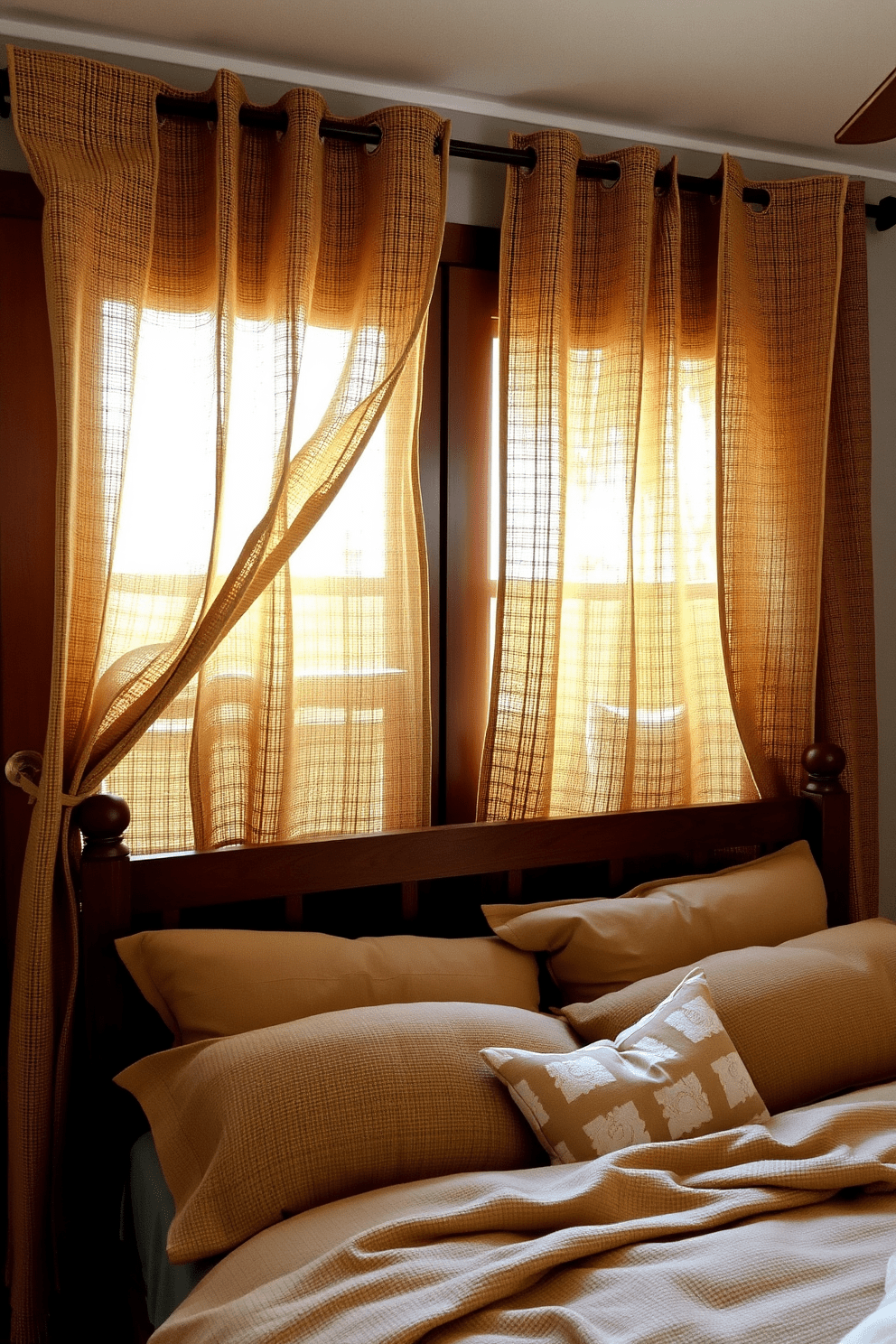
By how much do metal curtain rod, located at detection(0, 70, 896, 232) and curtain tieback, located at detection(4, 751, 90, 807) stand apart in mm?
1182

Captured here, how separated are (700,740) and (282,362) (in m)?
1.27

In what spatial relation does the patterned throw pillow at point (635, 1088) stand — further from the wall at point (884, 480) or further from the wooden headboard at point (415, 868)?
the wall at point (884, 480)

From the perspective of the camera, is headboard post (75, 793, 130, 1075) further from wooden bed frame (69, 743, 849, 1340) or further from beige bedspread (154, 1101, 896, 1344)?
beige bedspread (154, 1101, 896, 1344)

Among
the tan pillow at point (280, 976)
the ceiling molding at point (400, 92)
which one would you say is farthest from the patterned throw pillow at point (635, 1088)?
the ceiling molding at point (400, 92)

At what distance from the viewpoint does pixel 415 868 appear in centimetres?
207

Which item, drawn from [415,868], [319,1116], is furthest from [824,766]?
[319,1116]

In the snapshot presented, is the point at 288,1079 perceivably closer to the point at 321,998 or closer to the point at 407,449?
the point at 321,998

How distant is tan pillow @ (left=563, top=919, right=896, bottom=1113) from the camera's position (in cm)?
174

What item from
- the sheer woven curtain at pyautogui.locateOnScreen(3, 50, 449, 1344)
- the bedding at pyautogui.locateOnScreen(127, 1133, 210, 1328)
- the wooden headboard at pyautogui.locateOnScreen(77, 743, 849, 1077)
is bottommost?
the bedding at pyautogui.locateOnScreen(127, 1133, 210, 1328)

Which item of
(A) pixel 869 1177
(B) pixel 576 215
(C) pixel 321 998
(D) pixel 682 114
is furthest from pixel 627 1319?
(D) pixel 682 114

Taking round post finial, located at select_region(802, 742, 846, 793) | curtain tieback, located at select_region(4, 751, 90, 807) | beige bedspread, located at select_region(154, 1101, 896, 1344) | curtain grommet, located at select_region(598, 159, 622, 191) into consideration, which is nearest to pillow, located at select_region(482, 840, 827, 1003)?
round post finial, located at select_region(802, 742, 846, 793)

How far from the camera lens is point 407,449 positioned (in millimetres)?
2156

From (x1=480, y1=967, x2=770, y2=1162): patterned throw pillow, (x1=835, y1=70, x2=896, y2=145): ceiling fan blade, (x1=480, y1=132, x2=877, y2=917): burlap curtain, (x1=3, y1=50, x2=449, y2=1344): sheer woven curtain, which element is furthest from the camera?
(x1=480, y1=132, x2=877, y2=917): burlap curtain

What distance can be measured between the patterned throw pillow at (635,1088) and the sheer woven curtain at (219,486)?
725 mm
